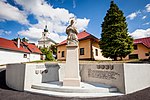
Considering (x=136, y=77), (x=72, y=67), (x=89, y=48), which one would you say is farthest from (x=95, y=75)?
(x=89, y=48)

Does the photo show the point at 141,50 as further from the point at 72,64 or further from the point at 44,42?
the point at 44,42

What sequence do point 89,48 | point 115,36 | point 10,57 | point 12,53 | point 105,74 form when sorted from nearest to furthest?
1. point 105,74
2. point 115,36
3. point 89,48
4. point 10,57
5. point 12,53

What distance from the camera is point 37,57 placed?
116 ft

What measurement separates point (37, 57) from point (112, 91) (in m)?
32.6

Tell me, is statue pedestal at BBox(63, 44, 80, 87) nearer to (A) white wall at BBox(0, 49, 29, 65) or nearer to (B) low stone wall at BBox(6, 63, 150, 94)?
(B) low stone wall at BBox(6, 63, 150, 94)

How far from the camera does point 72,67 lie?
7270mm

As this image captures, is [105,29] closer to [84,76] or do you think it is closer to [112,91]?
[84,76]

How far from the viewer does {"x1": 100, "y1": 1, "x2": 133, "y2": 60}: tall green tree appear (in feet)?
55.2

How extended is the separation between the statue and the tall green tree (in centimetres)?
1087

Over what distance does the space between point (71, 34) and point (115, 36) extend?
38.1 feet

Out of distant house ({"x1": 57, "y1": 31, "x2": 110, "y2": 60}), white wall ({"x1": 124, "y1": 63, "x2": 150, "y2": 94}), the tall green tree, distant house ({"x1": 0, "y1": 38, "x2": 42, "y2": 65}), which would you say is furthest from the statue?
distant house ({"x1": 0, "y1": 38, "x2": 42, "y2": 65})

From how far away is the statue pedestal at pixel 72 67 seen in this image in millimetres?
7023

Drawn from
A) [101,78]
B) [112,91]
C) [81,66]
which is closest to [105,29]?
[81,66]

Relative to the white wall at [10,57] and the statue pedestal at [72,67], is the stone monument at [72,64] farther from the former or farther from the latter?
the white wall at [10,57]
